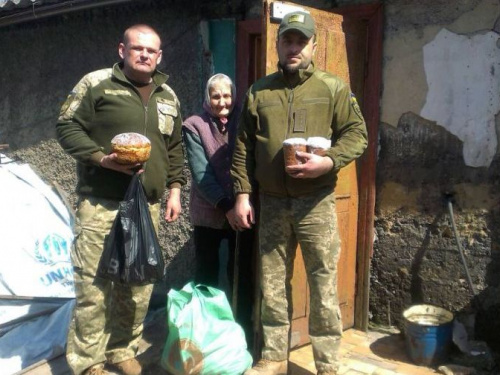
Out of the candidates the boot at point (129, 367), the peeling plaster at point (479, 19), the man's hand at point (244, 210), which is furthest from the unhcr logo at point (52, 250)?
the peeling plaster at point (479, 19)

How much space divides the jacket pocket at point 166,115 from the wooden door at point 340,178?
2.08 feet

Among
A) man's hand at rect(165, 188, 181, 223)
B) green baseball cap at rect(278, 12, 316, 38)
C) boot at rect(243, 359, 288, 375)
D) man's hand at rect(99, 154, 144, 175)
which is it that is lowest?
boot at rect(243, 359, 288, 375)

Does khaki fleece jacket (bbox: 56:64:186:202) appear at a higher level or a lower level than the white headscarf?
lower

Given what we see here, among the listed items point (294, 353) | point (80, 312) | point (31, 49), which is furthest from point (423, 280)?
point (31, 49)

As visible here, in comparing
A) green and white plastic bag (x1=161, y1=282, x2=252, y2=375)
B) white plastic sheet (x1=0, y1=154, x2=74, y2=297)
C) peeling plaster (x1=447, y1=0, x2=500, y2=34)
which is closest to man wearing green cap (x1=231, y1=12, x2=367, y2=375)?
green and white plastic bag (x1=161, y1=282, x2=252, y2=375)

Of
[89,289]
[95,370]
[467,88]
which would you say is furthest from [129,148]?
[467,88]

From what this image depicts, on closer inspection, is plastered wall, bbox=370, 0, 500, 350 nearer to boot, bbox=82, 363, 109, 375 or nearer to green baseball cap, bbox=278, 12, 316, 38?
green baseball cap, bbox=278, 12, 316, 38

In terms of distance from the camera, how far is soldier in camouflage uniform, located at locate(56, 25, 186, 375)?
123 inches

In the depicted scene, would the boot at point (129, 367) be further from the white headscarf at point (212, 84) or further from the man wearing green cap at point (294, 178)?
the white headscarf at point (212, 84)

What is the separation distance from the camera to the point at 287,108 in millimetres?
3082

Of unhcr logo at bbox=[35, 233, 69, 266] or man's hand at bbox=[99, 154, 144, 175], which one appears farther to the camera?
unhcr logo at bbox=[35, 233, 69, 266]

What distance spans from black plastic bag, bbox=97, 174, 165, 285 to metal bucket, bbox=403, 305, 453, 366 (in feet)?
5.90

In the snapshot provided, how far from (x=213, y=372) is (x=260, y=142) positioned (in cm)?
132

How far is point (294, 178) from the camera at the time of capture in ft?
9.98
